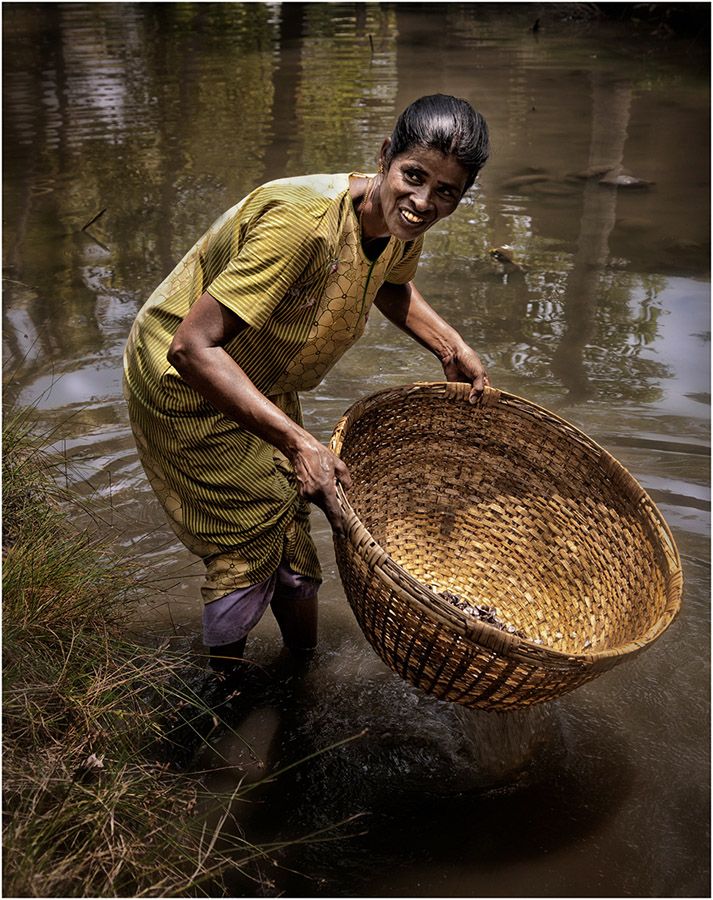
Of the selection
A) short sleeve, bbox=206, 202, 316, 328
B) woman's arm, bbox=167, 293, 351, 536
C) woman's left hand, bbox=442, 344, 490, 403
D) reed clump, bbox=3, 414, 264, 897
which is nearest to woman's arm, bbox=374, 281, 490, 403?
woman's left hand, bbox=442, 344, 490, 403

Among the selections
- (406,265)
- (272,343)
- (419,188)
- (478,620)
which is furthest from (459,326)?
(478,620)

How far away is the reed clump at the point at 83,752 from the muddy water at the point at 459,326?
28 cm

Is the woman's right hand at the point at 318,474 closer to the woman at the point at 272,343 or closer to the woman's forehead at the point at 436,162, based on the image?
the woman at the point at 272,343

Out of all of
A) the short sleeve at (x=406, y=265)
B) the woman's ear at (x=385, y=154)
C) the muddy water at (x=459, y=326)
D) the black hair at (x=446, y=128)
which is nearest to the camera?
the black hair at (x=446, y=128)

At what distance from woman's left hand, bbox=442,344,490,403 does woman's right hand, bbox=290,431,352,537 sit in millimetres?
771

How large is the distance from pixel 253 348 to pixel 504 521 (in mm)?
1110

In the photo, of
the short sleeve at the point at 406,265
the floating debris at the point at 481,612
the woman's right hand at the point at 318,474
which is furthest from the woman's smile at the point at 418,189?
the floating debris at the point at 481,612

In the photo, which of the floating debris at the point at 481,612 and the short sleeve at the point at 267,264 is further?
the floating debris at the point at 481,612

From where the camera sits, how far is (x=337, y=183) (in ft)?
6.93

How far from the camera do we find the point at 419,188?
6.48 ft

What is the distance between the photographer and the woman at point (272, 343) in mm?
1955

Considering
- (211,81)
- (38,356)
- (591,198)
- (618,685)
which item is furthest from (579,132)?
(618,685)

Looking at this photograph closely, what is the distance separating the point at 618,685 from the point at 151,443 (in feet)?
4.79

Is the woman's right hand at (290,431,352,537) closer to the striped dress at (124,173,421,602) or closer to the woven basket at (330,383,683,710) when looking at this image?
the woven basket at (330,383,683,710)
